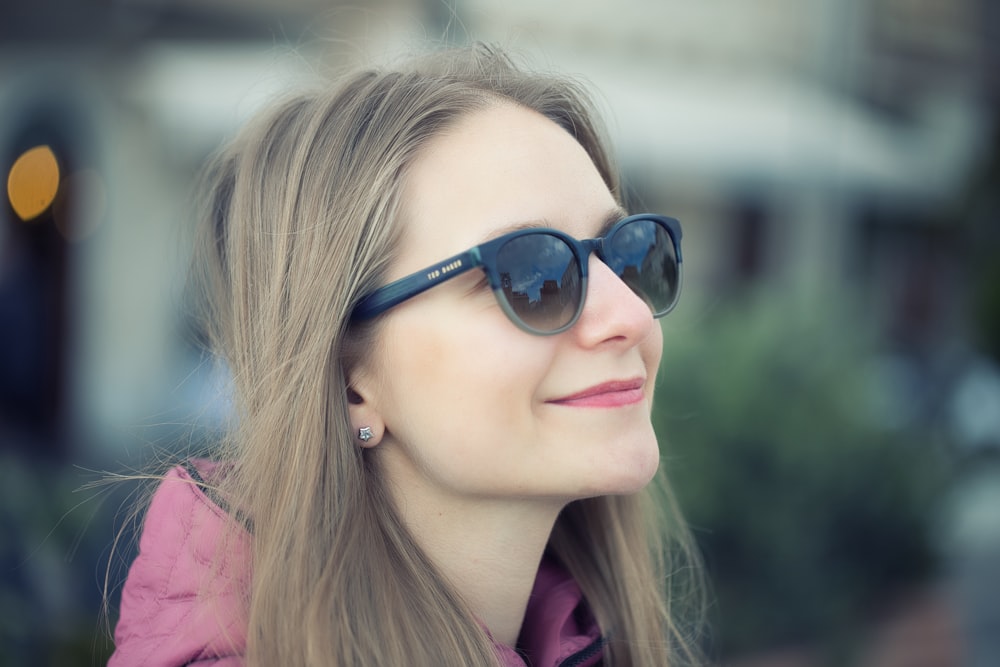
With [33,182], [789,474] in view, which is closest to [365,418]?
[789,474]

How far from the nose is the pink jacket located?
539mm

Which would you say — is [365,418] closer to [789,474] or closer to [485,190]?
[485,190]

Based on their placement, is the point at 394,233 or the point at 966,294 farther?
the point at 966,294

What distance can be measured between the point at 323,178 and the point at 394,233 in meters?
0.16

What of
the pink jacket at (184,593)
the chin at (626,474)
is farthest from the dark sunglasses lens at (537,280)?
the pink jacket at (184,593)

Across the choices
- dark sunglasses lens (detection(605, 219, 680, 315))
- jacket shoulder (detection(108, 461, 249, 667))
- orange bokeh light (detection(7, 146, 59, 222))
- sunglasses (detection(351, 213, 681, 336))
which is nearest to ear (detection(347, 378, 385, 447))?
sunglasses (detection(351, 213, 681, 336))

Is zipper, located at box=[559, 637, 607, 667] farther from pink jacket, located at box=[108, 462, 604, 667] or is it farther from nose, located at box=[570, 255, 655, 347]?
nose, located at box=[570, 255, 655, 347]

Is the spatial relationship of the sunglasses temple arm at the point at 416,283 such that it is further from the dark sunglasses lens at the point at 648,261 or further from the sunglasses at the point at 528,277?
the dark sunglasses lens at the point at 648,261

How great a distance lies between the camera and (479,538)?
5.00 ft

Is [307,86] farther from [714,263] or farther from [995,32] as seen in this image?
[995,32]

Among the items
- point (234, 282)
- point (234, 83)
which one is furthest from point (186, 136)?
point (234, 282)

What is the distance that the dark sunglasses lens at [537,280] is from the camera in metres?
1.40

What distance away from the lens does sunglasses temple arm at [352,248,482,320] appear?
1.39 meters

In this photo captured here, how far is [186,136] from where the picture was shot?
254 inches
